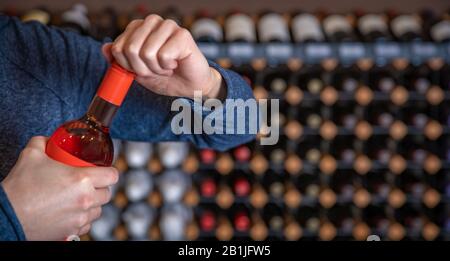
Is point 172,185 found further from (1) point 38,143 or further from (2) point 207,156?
(1) point 38,143

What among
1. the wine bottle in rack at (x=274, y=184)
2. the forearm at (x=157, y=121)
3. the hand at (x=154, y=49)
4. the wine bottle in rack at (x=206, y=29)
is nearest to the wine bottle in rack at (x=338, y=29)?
the wine bottle in rack at (x=206, y=29)

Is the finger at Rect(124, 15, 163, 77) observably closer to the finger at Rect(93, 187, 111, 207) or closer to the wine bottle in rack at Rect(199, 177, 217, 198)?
the finger at Rect(93, 187, 111, 207)

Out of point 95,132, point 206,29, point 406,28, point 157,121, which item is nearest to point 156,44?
point 95,132

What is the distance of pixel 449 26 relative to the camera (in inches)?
46.5

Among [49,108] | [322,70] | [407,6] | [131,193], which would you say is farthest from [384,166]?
[49,108]

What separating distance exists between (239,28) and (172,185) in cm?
42

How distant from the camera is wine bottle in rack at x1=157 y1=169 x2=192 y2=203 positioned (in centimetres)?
123

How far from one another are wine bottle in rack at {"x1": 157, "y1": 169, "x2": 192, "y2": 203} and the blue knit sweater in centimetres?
56

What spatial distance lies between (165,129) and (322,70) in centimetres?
67

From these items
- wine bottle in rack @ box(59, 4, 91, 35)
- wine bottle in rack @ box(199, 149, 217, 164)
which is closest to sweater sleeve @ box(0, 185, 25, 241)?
wine bottle in rack @ box(59, 4, 91, 35)
